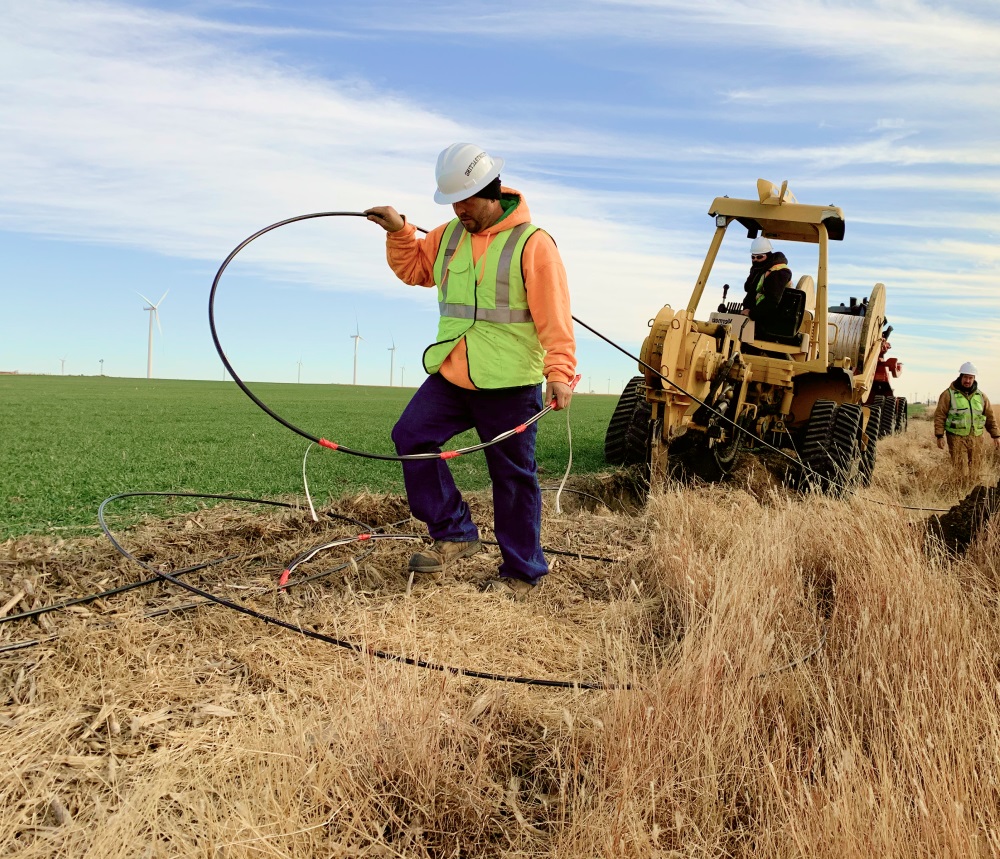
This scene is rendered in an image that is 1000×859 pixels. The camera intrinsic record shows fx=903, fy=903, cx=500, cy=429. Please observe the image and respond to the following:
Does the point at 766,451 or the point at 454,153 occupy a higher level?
the point at 454,153

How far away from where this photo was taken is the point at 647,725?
2.99m

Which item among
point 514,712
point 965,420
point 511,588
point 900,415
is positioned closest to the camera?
point 514,712

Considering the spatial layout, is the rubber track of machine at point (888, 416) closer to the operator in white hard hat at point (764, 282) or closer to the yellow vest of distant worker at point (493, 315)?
the operator in white hard hat at point (764, 282)

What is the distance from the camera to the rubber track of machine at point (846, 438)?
9727mm

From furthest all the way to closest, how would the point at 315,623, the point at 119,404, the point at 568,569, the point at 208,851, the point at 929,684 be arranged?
the point at 119,404
the point at 568,569
the point at 315,623
the point at 929,684
the point at 208,851

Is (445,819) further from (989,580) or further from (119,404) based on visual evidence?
(119,404)

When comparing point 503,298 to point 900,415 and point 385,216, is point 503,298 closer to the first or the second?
point 385,216

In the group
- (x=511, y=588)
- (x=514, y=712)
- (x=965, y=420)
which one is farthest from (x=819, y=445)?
(x=514, y=712)

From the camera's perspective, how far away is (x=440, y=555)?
5.09m

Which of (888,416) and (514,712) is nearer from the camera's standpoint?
(514,712)

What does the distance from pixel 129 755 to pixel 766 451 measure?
9.42 m

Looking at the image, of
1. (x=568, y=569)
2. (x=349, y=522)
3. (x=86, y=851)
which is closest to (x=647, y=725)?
(x=86, y=851)

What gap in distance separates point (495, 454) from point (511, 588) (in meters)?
0.74

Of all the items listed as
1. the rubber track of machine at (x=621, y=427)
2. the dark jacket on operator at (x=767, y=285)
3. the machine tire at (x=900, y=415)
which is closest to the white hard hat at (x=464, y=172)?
the rubber track of machine at (x=621, y=427)
